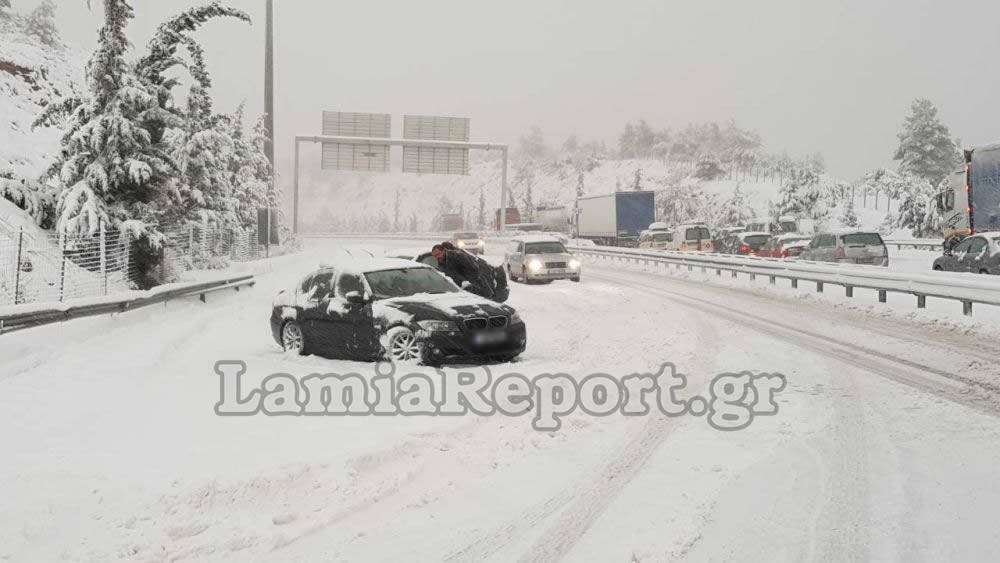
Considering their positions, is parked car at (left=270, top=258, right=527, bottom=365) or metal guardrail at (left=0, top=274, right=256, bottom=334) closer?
parked car at (left=270, top=258, right=527, bottom=365)

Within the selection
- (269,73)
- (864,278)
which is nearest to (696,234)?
(864,278)

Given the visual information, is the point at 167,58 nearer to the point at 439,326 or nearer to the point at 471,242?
the point at 439,326

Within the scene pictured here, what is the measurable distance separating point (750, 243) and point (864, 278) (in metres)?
13.3

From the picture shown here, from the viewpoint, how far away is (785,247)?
29094 millimetres

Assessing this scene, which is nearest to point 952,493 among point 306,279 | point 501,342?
point 501,342

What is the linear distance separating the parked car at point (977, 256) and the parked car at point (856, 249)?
3.75m

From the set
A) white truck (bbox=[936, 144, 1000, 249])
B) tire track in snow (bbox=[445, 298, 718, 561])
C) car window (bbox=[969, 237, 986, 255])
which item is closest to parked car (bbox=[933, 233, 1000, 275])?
car window (bbox=[969, 237, 986, 255])

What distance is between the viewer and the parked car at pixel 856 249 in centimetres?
2231

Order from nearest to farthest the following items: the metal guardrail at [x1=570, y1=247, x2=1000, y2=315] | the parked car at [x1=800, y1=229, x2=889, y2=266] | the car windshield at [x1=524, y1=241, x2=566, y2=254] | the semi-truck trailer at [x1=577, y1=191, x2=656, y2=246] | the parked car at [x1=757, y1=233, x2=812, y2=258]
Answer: the metal guardrail at [x1=570, y1=247, x2=1000, y2=315]
the parked car at [x1=800, y1=229, x2=889, y2=266]
the car windshield at [x1=524, y1=241, x2=566, y2=254]
the parked car at [x1=757, y1=233, x2=812, y2=258]
the semi-truck trailer at [x1=577, y1=191, x2=656, y2=246]

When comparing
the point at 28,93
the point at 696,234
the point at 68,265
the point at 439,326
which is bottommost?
the point at 439,326

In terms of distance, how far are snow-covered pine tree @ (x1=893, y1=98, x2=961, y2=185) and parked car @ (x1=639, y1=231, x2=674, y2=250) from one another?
74.7 meters

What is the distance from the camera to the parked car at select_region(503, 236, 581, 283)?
24234mm

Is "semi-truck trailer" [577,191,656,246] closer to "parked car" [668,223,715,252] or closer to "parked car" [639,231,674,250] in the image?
"parked car" [639,231,674,250]

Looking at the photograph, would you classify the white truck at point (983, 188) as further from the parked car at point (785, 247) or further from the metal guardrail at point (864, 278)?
the parked car at point (785, 247)
